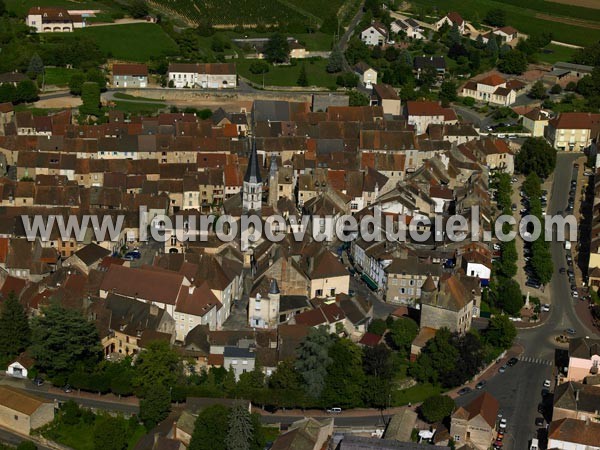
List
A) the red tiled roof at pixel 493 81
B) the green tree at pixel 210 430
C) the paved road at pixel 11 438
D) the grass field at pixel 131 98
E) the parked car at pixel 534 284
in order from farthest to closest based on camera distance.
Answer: the red tiled roof at pixel 493 81, the grass field at pixel 131 98, the parked car at pixel 534 284, the paved road at pixel 11 438, the green tree at pixel 210 430

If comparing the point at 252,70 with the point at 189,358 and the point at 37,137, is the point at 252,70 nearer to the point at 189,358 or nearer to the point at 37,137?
the point at 37,137

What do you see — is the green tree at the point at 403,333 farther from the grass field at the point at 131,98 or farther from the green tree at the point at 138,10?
the green tree at the point at 138,10

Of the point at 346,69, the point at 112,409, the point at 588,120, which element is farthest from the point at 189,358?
the point at 346,69

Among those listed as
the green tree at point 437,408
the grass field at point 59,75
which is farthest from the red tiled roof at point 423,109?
the green tree at point 437,408

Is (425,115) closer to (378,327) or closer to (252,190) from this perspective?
(252,190)

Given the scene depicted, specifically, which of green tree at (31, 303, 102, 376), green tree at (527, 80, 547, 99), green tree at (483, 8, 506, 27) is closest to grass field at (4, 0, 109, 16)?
green tree at (483, 8, 506, 27)

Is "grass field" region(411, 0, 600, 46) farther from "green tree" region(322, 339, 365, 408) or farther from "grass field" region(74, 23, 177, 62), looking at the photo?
"green tree" region(322, 339, 365, 408)
